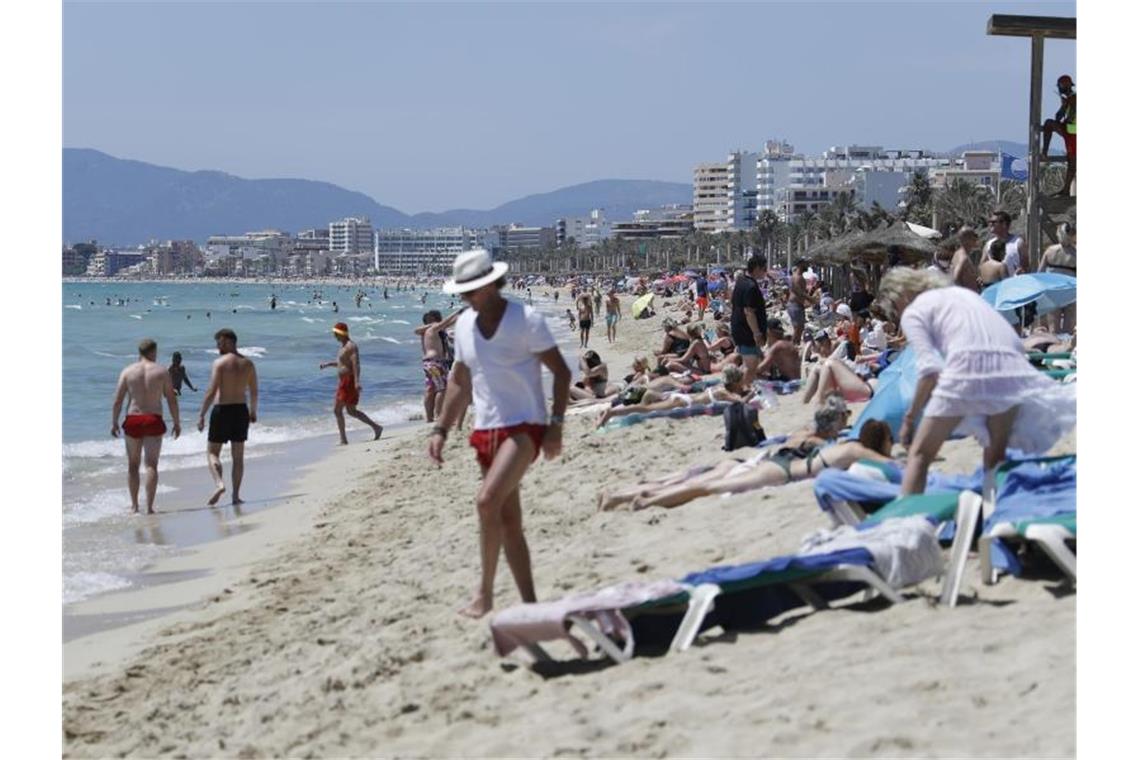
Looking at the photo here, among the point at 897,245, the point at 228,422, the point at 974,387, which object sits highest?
the point at 897,245

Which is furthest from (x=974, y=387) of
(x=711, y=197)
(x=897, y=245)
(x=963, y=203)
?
(x=711, y=197)

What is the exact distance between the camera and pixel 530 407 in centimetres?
535

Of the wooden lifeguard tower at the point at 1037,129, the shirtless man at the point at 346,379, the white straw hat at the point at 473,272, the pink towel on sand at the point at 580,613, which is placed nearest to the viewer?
the pink towel on sand at the point at 580,613

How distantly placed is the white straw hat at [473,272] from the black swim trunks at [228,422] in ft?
20.5

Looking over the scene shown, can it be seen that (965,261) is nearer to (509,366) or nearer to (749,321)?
(749,321)

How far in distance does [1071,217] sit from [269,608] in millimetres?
9244

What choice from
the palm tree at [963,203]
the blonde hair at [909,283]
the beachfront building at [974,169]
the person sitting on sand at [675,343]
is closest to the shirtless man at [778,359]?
the person sitting on sand at [675,343]

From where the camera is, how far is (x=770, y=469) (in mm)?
7438

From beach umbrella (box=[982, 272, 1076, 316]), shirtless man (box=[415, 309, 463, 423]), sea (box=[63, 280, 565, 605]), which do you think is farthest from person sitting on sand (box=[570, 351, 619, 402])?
beach umbrella (box=[982, 272, 1076, 316])

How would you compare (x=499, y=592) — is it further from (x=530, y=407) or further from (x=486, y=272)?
(x=486, y=272)

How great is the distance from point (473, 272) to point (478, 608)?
1.42 m

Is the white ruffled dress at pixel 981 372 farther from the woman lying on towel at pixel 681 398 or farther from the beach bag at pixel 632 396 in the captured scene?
the beach bag at pixel 632 396

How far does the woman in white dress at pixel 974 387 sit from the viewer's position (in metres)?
5.38
